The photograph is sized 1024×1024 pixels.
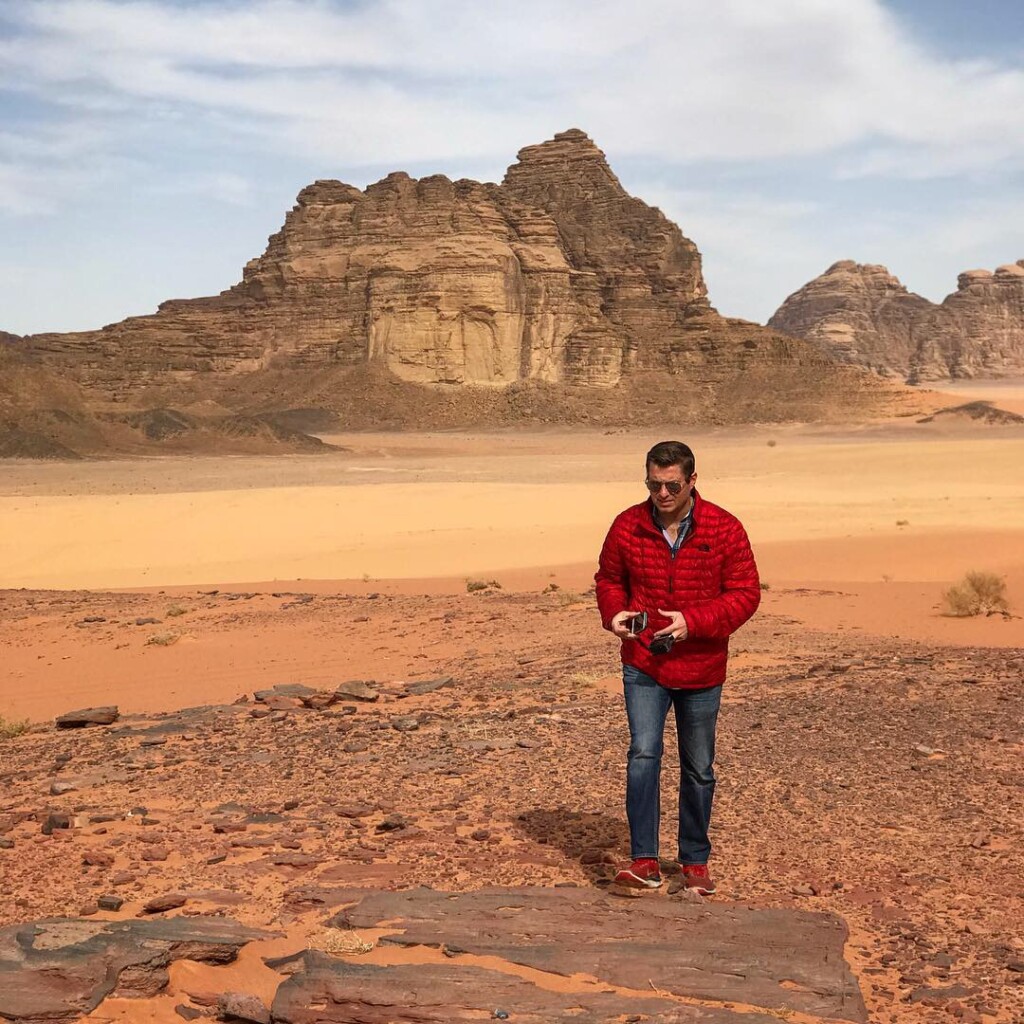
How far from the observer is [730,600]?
5.11 metres

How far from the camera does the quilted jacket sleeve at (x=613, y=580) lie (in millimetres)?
5223

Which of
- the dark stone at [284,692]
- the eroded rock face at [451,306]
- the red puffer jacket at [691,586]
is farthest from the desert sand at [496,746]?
the eroded rock face at [451,306]

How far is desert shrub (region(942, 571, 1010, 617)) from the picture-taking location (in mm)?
13586

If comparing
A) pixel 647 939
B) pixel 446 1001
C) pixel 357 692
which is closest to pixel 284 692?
pixel 357 692

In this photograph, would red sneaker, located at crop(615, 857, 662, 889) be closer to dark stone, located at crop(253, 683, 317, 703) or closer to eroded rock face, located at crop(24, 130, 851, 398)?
dark stone, located at crop(253, 683, 317, 703)

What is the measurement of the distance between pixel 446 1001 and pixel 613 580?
1.82 metres

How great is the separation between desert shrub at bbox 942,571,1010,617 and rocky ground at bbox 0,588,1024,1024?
9.43ft

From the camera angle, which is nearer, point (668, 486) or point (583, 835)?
point (668, 486)

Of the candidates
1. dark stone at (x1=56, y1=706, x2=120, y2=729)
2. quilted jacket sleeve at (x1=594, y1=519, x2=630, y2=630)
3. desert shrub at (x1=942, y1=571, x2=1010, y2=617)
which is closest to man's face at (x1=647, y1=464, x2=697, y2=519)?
quilted jacket sleeve at (x1=594, y1=519, x2=630, y2=630)

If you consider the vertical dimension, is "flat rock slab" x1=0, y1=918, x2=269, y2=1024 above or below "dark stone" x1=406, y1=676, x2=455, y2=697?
above

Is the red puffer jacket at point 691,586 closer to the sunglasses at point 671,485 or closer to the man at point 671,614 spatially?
the man at point 671,614

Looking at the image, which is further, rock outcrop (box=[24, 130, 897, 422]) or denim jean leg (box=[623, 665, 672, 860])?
rock outcrop (box=[24, 130, 897, 422])

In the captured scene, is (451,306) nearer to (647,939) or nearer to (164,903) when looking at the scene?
(164,903)

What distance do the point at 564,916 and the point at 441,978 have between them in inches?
27.0
